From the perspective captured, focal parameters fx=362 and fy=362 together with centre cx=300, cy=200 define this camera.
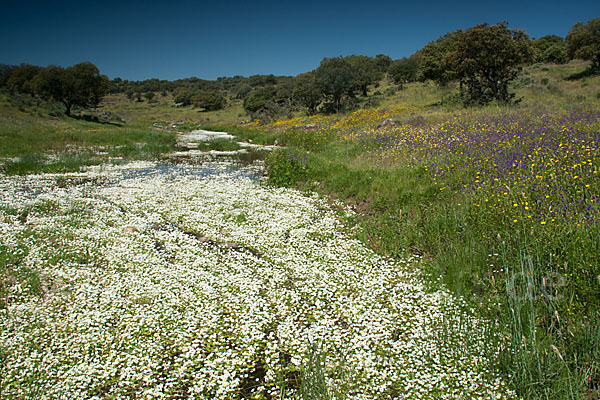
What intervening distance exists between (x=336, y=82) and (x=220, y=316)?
34066 mm

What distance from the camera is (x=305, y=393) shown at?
12.5 feet

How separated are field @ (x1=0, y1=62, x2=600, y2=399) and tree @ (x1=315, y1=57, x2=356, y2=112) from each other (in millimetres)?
25448

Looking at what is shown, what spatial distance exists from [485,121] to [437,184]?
7193 mm

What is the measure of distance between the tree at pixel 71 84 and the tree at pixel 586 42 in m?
54.0

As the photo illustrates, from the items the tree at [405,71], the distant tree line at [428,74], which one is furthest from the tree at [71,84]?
the tree at [405,71]

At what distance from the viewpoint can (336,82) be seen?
3628 centimetres

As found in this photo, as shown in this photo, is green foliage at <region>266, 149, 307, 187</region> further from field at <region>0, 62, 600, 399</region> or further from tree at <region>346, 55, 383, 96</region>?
tree at <region>346, 55, 383, 96</region>

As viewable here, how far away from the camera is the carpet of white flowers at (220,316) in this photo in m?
4.09

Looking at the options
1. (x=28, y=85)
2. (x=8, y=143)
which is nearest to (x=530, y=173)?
(x=8, y=143)

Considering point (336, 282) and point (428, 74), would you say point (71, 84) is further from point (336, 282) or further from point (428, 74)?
point (336, 282)

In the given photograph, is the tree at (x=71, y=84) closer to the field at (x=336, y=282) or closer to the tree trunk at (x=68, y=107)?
the tree trunk at (x=68, y=107)

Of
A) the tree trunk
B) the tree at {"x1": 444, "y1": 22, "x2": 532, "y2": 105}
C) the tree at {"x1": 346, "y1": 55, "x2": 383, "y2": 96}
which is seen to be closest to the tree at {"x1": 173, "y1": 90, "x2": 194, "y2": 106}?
the tree at {"x1": 346, "y1": 55, "x2": 383, "y2": 96}

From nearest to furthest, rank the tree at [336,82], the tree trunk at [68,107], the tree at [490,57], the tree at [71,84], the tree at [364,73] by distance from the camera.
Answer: the tree at [490,57] < the tree at [336,82] < the tree at [364,73] < the tree at [71,84] < the tree trunk at [68,107]

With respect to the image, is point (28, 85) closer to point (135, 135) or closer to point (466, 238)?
point (135, 135)
